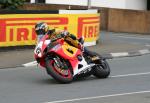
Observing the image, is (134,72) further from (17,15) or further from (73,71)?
(17,15)

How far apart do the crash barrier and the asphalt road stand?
3708 mm

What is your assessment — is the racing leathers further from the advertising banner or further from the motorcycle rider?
the advertising banner

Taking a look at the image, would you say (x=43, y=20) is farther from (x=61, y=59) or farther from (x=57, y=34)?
(x=61, y=59)

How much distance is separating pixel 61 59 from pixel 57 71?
313 millimetres

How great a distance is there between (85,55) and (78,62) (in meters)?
0.51

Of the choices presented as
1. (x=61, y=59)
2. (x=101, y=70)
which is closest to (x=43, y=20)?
(x=101, y=70)

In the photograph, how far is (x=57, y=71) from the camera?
12.4 meters

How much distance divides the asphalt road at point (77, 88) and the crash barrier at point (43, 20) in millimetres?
3708

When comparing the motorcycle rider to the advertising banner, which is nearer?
the motorcycle rider

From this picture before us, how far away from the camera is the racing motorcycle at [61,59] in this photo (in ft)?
40.7

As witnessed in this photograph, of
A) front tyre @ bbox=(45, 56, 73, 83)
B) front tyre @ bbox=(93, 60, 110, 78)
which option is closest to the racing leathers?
front tyre @ bbox=(45, 56, 73, 83)

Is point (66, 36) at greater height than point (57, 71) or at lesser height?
greater

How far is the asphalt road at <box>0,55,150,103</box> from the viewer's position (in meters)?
10.5

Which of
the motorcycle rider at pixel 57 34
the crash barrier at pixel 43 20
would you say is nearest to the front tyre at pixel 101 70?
the motorcycle rider at pixel 57 34
